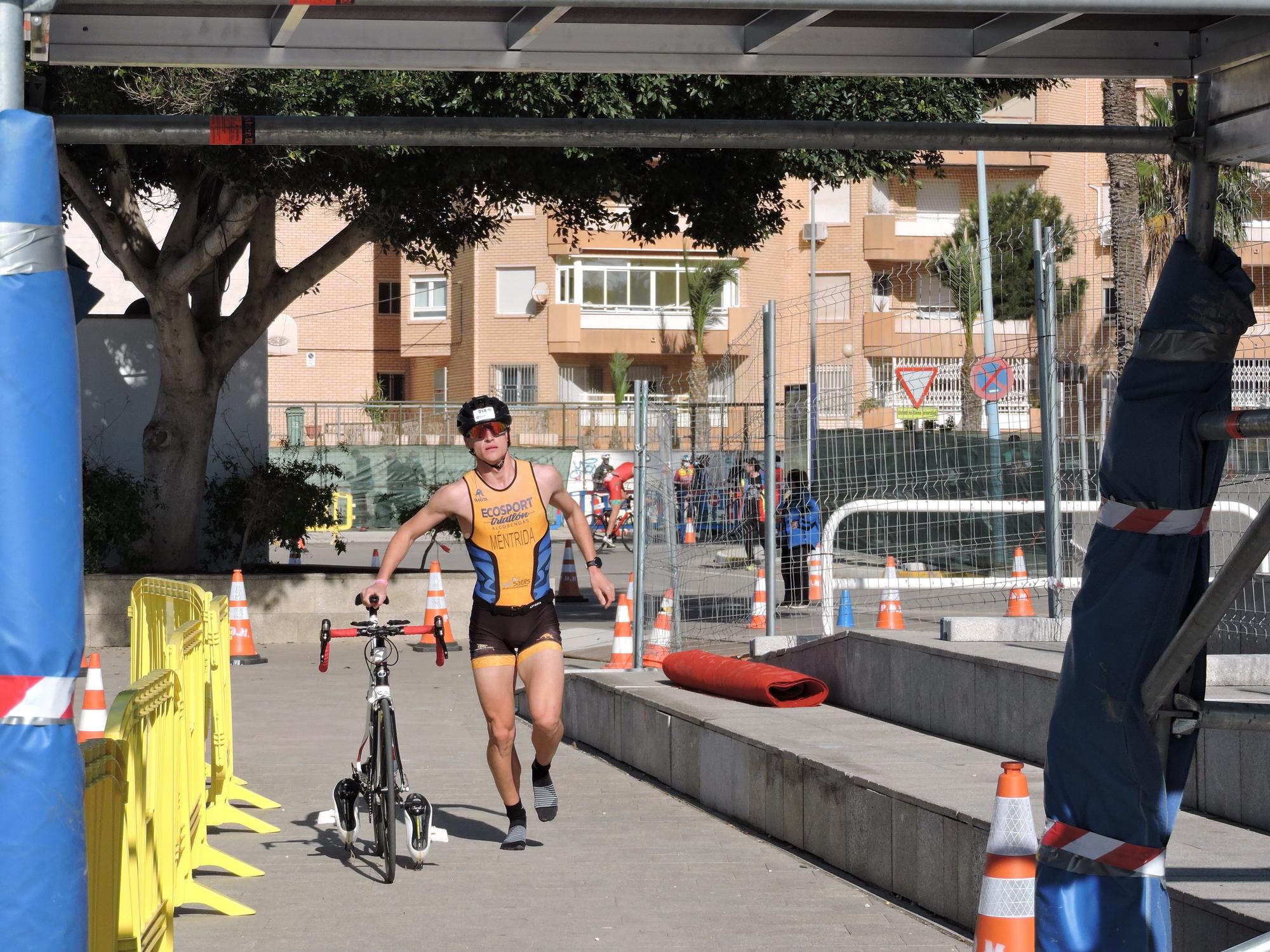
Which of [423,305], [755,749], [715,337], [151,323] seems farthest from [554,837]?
[423,305]

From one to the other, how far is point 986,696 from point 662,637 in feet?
14.5

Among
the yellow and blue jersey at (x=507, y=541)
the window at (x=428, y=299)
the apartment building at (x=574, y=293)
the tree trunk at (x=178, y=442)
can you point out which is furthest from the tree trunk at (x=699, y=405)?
the window at (x=428, y=299)

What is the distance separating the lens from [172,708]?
6.14 m

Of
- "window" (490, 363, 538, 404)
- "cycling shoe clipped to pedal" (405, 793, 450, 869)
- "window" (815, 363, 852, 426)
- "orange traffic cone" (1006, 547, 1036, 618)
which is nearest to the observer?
"cycling shoe clipped to pedal" (405, 793, 450, 869)

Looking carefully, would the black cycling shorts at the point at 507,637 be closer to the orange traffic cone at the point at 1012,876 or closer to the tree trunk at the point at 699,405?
the orange traffic cone at the point at 1012,876

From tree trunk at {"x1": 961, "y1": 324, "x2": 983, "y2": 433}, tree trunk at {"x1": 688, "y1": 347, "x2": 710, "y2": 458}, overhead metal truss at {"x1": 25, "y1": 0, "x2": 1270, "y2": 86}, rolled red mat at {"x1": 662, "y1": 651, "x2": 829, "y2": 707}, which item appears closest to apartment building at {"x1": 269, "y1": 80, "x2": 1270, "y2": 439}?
tree trunk at {"x1": 688, "y1": 347, "x2": 710, "y2": 458}

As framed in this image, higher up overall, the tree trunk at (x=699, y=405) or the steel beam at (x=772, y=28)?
the steel beam at (x=772, y=28)

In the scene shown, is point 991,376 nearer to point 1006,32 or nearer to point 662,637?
point 662,637

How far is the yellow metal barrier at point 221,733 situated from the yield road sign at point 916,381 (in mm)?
4471

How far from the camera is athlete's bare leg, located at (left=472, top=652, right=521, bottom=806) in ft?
25.5

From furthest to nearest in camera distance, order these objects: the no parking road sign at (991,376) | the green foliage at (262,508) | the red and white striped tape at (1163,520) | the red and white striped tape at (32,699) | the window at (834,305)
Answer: the green foliage at (262,508), the window at (834,305), the no parking road sign at (991,376), the red and white striped tape at (1163,520), the red and white striped tape at (32,699)

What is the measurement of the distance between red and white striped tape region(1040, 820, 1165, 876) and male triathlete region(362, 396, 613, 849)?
3.78 meters

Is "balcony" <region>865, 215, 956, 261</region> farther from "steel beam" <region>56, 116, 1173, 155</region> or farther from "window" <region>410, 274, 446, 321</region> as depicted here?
"steel beam" <region>56, 116, 1173, 155</region>

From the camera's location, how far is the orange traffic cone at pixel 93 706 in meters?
8.00
